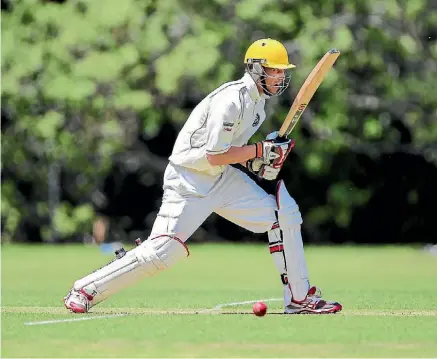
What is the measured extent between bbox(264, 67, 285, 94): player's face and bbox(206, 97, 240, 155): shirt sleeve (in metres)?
0.39

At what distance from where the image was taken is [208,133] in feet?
28.4

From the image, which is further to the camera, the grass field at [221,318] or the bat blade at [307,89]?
the bat blade at [307,89]

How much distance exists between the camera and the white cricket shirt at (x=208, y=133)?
8673 mm

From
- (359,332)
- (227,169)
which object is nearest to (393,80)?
(227,169)

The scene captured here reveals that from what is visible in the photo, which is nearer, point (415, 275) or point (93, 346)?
point (93, 346)

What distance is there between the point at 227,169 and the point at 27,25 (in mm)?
12730

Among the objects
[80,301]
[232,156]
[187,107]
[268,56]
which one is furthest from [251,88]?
[187,107]

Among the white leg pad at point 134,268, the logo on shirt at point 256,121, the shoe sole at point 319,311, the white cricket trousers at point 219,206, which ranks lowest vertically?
the shoe sole at point 319,311

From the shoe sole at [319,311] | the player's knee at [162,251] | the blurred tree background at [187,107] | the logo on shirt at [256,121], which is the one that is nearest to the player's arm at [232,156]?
the logo on shirt at [256,121]

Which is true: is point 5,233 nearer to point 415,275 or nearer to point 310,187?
→ point 310,187

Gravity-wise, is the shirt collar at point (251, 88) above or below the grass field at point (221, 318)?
above

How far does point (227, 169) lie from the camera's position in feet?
29.7

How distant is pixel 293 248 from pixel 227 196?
0.59 m

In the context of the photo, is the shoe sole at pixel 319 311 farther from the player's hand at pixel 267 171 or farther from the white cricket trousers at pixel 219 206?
the player's hand at pixel 267 171
